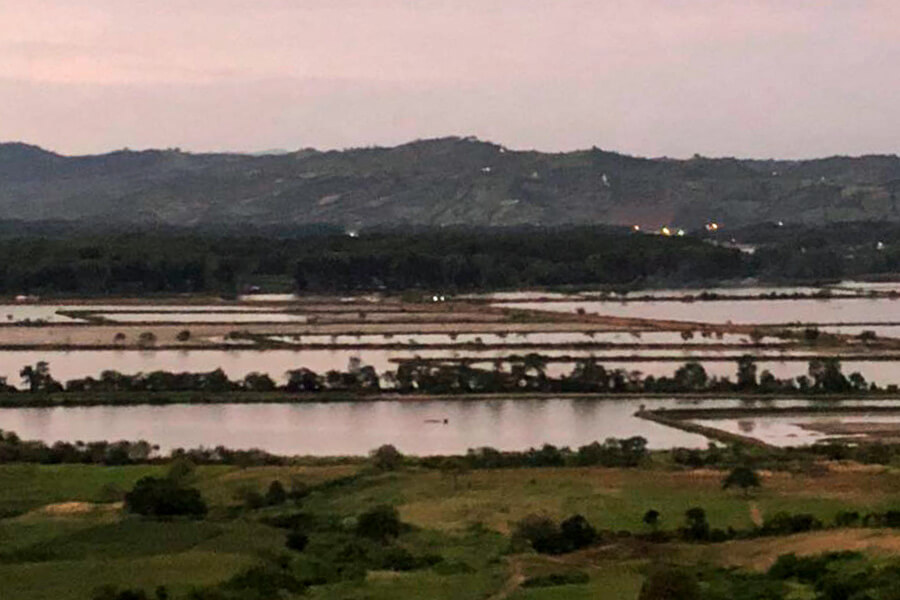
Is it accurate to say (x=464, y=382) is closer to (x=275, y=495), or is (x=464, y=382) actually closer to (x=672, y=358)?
(x=672, y=358)

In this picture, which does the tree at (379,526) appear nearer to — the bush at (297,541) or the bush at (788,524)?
the bush at (297,541)

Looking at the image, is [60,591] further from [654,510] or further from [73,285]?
[73,285]

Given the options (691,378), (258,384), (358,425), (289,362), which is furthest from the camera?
(289,362)

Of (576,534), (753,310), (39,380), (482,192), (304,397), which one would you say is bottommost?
(576,534)

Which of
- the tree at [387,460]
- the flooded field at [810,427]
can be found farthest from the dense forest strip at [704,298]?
the tree at [387,460]

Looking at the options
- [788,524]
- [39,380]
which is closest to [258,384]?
[39,380]

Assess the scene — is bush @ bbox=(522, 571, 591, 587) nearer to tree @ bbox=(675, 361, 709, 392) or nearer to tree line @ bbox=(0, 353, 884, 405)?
tree line @ bbox=(0, 353, 884, 405)

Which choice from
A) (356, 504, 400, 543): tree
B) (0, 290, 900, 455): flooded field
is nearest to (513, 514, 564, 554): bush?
(356, 504, 400, 543): tree
